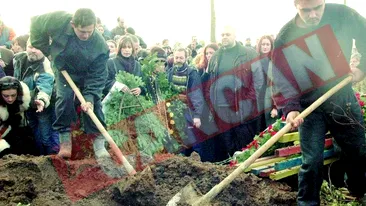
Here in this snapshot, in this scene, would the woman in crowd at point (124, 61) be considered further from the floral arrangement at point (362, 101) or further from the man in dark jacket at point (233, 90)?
the floral arrangement at point (362, 101)

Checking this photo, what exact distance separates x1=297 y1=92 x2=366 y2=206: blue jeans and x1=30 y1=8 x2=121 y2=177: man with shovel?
213 centimetres

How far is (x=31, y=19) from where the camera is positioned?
202 inches

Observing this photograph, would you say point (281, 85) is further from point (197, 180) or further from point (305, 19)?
point (197, 180)

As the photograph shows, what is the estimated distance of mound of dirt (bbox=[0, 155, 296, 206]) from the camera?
3969mm

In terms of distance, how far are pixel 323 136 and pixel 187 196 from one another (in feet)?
4.74

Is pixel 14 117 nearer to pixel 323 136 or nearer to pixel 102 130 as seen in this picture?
Result: pixel 102 130

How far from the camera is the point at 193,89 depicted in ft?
23.1

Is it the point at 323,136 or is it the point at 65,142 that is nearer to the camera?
the point at 323,136

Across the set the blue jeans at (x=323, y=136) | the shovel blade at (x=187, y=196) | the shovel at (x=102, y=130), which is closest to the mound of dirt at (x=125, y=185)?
the shovel blade at (x=187, y=196)

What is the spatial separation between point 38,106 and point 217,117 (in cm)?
282

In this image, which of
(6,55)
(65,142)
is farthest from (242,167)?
(6,55)

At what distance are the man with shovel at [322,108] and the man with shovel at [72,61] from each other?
2.14 metres

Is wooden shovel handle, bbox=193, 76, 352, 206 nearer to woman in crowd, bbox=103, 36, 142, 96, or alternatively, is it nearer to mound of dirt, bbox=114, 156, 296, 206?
mound of dirt, bbox=114, 156, 296, 206

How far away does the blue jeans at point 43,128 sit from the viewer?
238 inches
